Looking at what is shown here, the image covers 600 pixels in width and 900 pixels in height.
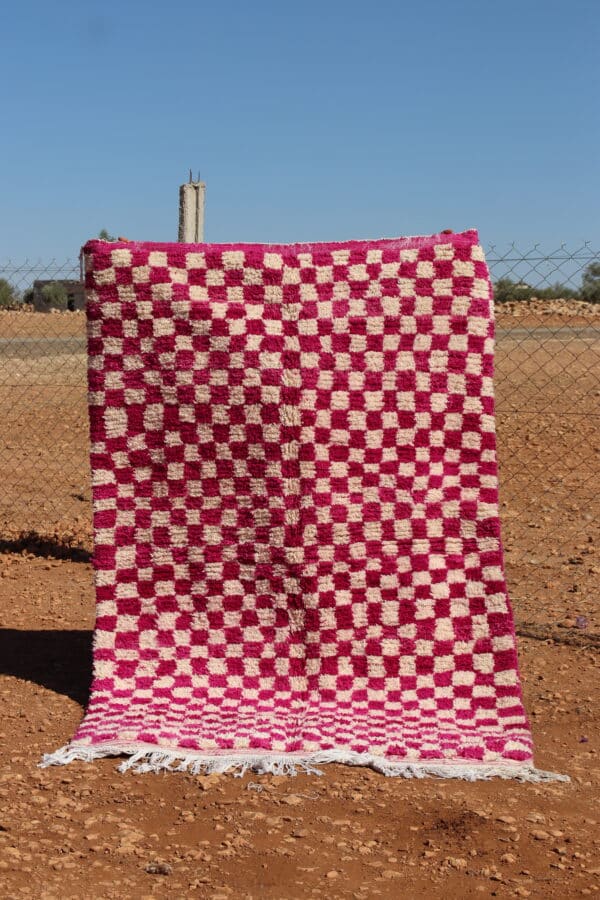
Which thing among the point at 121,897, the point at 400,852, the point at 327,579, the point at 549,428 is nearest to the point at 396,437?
the point at 327,579

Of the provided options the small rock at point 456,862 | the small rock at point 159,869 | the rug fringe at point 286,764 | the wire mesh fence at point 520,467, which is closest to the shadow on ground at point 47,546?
the wire mesh fence at point 520,467

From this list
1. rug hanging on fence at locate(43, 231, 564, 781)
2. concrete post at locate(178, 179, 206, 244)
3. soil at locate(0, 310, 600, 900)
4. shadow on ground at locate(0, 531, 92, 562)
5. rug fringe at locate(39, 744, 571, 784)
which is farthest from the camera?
shadow on ground at locate(0, 531, 92, 562)

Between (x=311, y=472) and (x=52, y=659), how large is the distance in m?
1.67

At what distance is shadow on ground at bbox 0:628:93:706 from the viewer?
15.1 feet

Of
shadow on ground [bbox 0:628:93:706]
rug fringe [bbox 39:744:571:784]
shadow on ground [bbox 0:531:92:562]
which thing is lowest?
rug fringe [bbox 39:744:571:784]

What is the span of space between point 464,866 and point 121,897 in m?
0.99

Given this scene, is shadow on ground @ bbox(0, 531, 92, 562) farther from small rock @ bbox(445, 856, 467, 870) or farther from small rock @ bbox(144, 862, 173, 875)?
small rock @ bbox(445, 856, 467, 870)

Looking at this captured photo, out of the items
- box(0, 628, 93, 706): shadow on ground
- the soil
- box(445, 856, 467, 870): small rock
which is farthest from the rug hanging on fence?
box(445, 856, 467, 870): small rock

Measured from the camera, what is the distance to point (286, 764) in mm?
3787

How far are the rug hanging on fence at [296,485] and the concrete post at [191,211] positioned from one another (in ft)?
5.57

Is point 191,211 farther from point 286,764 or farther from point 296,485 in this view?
point 286,764

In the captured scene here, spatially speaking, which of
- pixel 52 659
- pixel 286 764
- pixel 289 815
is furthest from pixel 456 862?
pixel 52 659

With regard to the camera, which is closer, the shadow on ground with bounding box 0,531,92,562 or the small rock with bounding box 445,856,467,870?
the small rock with bounding box 445,856,467,870

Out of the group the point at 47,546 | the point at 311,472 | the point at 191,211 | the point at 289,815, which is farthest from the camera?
the point at 47,546
